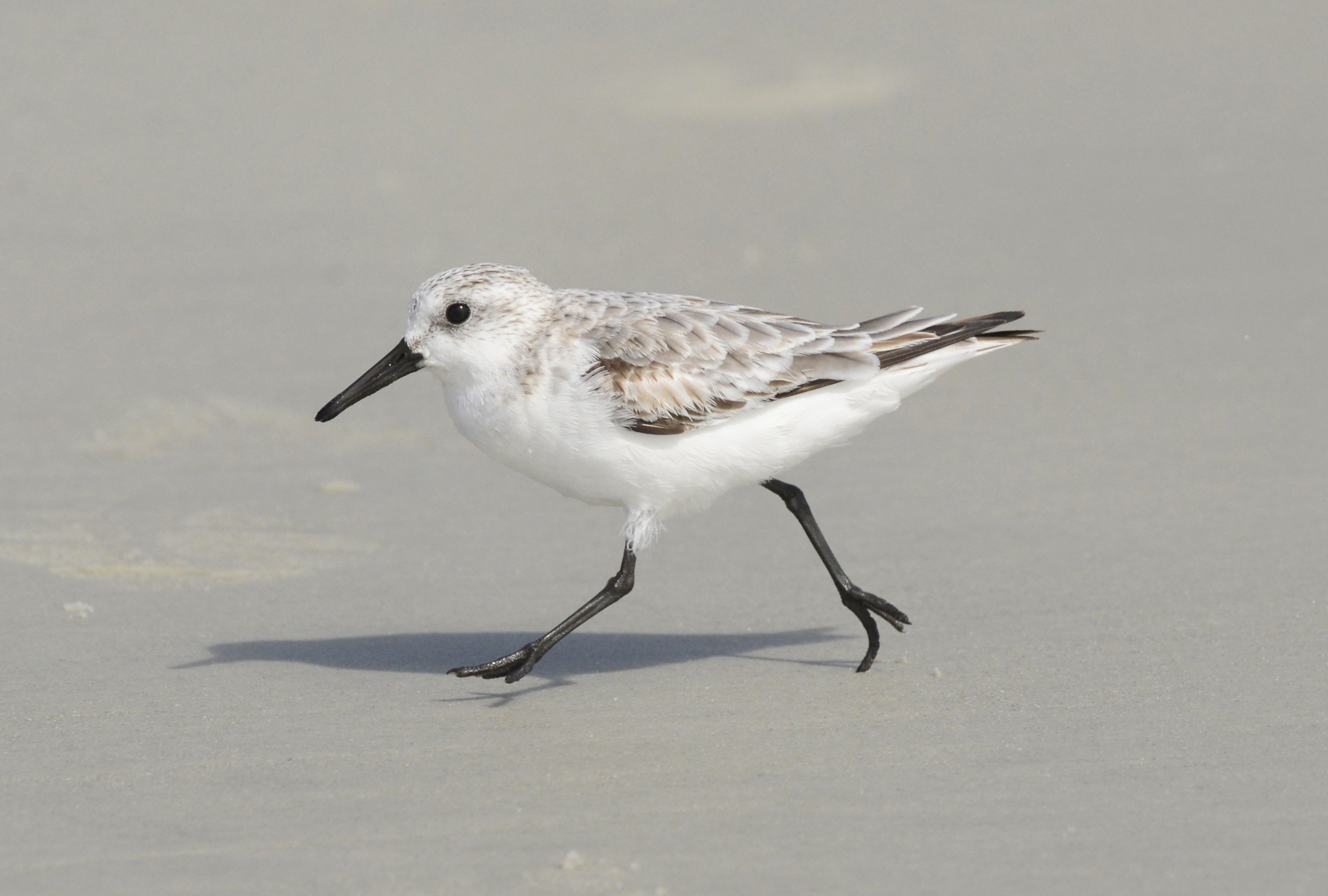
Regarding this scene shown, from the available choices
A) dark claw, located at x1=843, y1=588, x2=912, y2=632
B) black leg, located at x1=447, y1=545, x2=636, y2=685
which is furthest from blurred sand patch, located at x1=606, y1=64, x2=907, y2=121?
black leg, located at x1=447, y1=545, x2=636, y2=685

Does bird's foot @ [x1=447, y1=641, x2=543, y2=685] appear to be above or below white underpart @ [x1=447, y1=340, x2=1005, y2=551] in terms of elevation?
below

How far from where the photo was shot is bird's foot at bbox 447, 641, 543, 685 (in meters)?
5.16

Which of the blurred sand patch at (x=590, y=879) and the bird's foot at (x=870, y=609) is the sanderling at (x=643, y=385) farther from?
the blurred sand patch at (x=590, y=879)

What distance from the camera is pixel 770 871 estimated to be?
3727mm

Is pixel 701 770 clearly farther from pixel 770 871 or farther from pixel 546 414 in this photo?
pixel 546 414

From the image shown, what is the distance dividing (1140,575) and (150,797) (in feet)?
11.6

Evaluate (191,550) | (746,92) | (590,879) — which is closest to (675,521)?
(191,550)

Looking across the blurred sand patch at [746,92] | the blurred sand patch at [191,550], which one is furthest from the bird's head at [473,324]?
the blurred sand patch at [746,92]

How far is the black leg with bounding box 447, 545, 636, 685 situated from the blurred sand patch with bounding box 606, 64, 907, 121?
7475 millimetres

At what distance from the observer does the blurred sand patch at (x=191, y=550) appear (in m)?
6.23

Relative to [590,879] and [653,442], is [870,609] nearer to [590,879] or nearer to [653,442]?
[653,442]

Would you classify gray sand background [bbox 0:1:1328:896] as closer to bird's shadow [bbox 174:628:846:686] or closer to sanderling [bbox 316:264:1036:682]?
bird's shadow [bbox 174:628:846:686]

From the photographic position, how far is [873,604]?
17.8 feet

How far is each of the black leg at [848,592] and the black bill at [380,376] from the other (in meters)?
1.25
